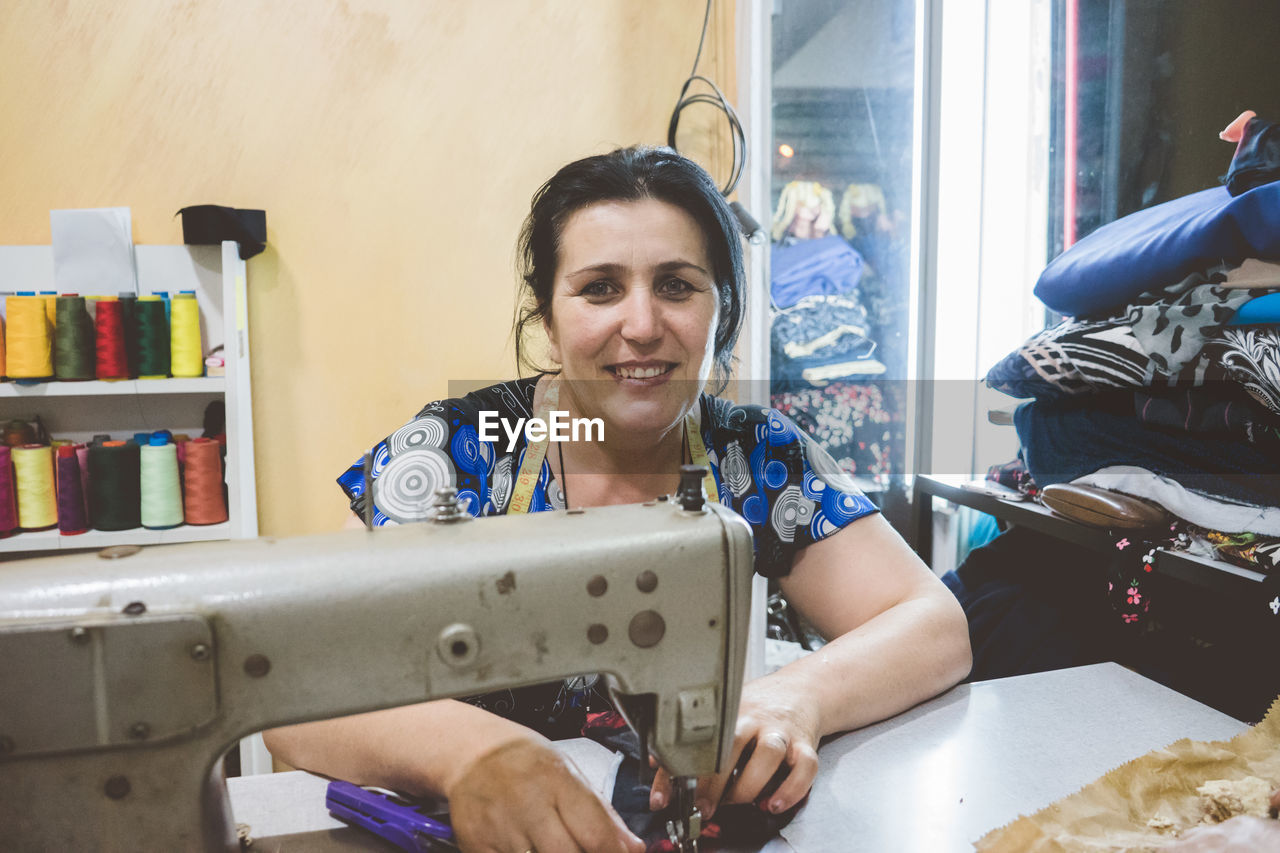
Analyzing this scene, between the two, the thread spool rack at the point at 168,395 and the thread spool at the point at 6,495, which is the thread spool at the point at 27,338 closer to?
the thread spool rack at the point at 168,395

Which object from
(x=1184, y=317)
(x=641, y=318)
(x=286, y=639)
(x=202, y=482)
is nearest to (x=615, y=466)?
(x=641, y=318)

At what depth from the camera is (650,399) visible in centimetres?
108

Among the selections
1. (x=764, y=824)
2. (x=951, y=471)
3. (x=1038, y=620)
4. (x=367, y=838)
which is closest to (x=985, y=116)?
(x=951, y=471)

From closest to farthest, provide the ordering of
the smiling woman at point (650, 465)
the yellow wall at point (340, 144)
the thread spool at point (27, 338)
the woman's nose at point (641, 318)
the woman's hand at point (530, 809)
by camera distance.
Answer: the woman's hand at point (530, 809) → the smiling woman at point (650, 465) → the woman's nose at point (641, 318) → the thread spool at point (27, 338) → the yellow wall at point (340, 144)

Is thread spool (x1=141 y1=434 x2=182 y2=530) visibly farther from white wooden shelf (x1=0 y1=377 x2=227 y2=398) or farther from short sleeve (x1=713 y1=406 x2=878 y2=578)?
short sleeve (x1=713 y1=406 x2=878 y2=578)

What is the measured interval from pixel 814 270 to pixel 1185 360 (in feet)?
5.03

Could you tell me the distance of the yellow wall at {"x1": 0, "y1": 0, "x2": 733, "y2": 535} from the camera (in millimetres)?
2051

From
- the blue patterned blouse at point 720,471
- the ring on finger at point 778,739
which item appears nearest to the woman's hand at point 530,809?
the ring on finger at point 778,739

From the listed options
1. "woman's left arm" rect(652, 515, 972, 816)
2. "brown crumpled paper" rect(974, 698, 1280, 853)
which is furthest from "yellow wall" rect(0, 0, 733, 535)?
"brown crumpled paper" rect(974, 698, 1280, 853)

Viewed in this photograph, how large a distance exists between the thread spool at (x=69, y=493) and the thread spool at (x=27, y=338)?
202mm

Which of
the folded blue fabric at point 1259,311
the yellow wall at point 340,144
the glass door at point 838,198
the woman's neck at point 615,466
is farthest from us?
the glass door at point 838,198

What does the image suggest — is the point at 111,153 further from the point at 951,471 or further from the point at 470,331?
the point at 951,471

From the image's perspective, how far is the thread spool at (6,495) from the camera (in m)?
1.81

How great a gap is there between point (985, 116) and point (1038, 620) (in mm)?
1585
